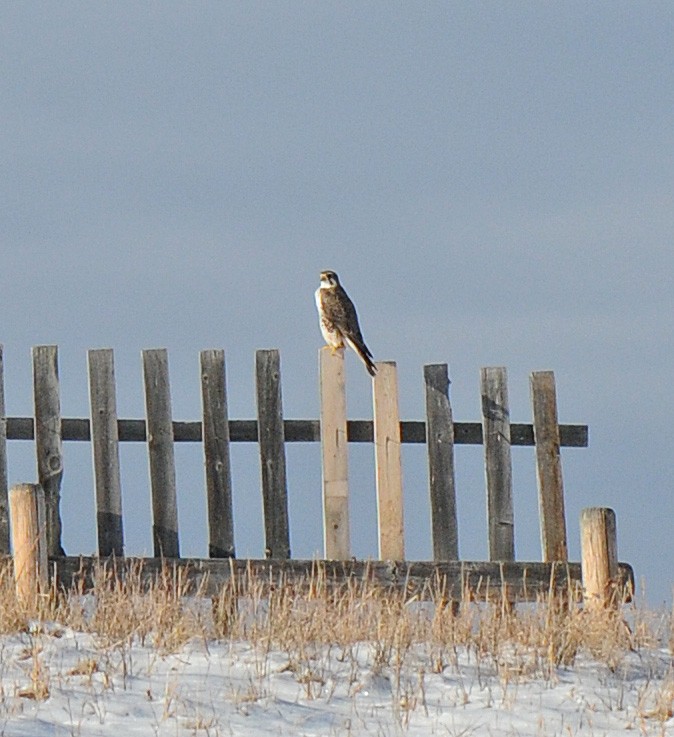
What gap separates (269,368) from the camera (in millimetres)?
10234

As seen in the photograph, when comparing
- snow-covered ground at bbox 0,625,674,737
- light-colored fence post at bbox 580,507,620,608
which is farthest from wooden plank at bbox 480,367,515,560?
snow-covered ground at bbox 0,625,674,737

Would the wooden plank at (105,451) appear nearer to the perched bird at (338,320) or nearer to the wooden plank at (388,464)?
the perched bird at (338,320)

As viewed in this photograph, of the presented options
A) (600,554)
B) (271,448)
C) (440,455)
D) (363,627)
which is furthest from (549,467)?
(363,627)

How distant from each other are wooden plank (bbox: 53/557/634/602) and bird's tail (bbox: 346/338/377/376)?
151cm

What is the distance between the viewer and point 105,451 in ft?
34.3

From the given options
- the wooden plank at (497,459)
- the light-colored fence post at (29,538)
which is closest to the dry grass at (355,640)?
the light-colored fence post at (29,538)

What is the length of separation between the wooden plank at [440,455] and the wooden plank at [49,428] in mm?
2790

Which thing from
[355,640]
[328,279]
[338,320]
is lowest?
[355,640]

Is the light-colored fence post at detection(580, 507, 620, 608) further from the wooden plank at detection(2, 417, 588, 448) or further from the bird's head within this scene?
the bird's head

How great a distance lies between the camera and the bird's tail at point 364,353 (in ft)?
35.1

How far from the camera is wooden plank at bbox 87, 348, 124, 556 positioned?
10445 mm

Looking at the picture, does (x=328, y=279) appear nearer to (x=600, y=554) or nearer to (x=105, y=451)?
(x=105, y=451)

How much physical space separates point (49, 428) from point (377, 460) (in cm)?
249

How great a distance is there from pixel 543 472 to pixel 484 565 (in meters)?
0.81
